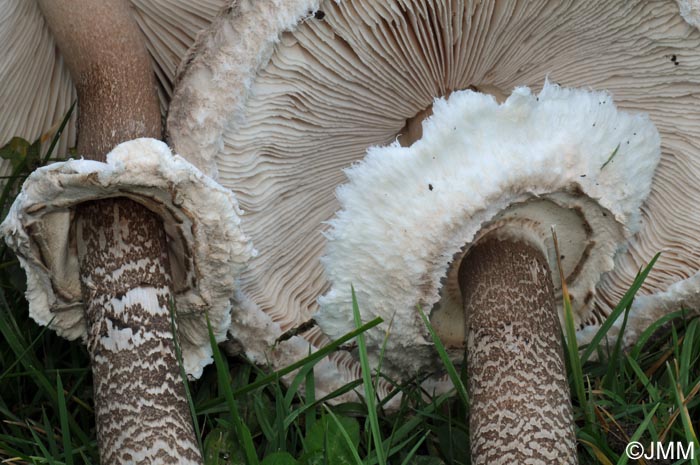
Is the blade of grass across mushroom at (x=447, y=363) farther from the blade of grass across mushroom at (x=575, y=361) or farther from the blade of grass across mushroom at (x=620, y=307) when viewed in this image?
the blade of grass across mushroom at (x=620, y=307)

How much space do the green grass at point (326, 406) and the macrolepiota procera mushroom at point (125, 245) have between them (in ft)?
0.44

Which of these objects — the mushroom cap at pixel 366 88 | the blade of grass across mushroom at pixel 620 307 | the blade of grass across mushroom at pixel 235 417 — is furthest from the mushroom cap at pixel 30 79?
the blade of grass across mushroom at pixel 620 307

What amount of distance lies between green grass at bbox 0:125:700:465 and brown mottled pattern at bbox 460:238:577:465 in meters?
0.11

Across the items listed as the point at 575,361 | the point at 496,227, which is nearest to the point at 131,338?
the point at 496,227

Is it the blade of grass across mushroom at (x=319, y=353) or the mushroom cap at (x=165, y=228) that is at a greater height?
the mushroom cap at (x=165, y=228)

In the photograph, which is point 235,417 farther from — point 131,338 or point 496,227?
point 496,227

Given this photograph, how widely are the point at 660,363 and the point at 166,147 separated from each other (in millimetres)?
1530

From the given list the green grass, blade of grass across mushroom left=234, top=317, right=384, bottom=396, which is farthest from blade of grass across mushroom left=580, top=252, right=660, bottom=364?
blade of grass across mushroom left=234, top=317, right=384, bottom=396

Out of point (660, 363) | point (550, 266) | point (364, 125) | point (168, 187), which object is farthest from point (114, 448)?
point (660, 363)

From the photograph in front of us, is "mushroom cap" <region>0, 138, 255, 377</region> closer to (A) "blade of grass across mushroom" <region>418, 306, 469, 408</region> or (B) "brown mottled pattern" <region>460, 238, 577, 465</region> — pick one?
(A) "blade of grass across mushroom" <region>418, 306, 469, 408</region>

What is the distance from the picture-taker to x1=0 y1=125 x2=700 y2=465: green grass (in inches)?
78.0

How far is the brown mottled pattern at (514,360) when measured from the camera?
1.85 meters

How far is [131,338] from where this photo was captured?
195 centimetres

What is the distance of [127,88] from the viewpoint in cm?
213
